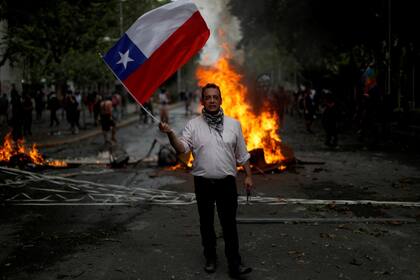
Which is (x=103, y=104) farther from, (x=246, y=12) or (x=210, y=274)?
(x=210, y=274)

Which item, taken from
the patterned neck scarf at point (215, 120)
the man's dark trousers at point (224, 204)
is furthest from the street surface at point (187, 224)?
the patterned neck scarf at point (215, 120)

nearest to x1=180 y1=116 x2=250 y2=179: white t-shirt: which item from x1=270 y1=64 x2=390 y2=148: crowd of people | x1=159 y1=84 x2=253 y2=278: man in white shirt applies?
x1=159 y1=84 x2=253 y2=278: man in white shirt

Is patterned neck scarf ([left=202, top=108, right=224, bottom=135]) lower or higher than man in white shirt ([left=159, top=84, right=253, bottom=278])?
higher

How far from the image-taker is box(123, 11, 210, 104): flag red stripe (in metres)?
5.97

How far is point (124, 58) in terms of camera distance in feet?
19.9

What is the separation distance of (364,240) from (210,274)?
2.18 m

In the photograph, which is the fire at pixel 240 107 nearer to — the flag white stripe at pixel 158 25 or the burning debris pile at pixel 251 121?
the burning debris pile at pixel 251 121

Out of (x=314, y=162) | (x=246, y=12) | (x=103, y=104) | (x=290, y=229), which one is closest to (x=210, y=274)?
(x=290, y=229)

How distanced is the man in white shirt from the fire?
27.2 ft

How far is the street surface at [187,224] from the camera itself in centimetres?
558

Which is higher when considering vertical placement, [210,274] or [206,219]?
[206,219]

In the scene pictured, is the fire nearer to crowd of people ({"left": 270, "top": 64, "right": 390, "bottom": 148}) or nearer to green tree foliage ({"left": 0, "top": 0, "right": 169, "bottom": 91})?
crowd of people ({"left": 270, "top": 64, "right": 390, "bottom": 148})

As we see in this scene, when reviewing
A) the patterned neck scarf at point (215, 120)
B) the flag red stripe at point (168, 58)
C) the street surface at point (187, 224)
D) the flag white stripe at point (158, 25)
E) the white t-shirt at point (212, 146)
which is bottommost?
the street surface at point (187, 224)

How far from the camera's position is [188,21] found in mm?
6363
